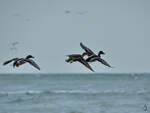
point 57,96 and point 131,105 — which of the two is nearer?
point 131,105

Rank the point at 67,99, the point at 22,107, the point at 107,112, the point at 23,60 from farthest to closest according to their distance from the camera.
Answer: the point at 67,99 < the point at 22,107 < the point at 107,112 < the point at 23,60

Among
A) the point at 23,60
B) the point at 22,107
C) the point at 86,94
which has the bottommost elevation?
the point at 86,94

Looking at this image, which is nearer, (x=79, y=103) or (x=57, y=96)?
(x=79, y=103)

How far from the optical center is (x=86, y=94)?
3866 cm

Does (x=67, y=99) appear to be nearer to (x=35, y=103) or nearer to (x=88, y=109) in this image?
(x=35, y=103)

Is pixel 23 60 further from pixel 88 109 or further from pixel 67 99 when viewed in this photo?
pixel 67 99

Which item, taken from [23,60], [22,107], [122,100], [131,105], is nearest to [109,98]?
[122,100]

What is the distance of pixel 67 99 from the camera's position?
34438 mm

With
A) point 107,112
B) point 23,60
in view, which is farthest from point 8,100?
point 23,60

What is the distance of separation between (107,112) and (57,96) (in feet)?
31.3

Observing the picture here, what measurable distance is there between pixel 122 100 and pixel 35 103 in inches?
188

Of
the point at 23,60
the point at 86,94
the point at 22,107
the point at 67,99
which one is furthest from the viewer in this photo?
the point at 86,94

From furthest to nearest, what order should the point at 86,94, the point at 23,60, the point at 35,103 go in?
the point at 86,94 < the point at 35,103 < the point at 23,60

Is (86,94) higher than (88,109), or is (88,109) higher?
(88,109)
